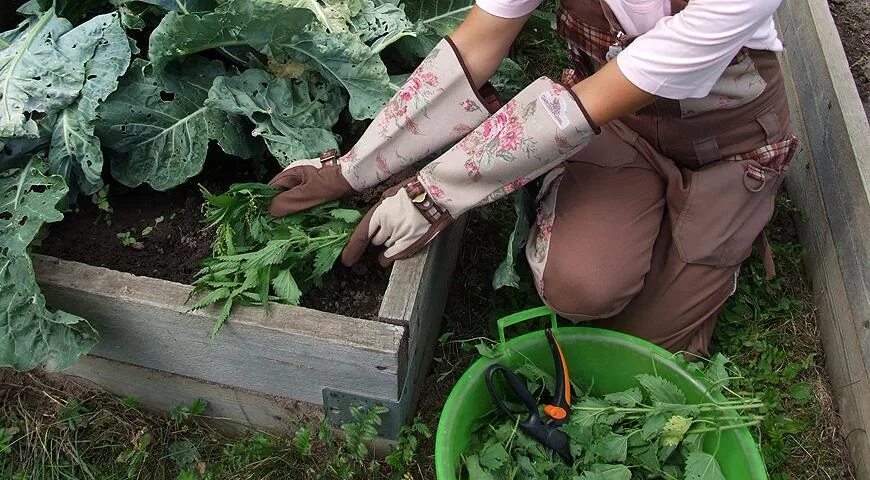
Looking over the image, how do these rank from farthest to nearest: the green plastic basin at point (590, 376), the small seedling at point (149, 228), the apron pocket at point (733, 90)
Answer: the small seedling at point (149, 228), the apron pocket at point (733, 90), the green plastic basin at point (590, 376)

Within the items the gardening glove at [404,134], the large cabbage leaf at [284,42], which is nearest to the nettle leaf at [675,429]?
the gardening glove at [404,134]

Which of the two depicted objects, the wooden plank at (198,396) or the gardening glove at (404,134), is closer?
the gardening glove at (404,134)

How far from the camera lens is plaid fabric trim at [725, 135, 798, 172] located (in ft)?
6.19

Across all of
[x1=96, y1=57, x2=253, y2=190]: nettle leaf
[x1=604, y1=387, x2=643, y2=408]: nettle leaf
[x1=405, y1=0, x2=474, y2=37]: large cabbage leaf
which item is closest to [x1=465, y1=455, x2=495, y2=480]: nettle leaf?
[x1=604, y1=387, x2=643, y2=408]: nettle leaf

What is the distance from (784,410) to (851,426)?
0.17 meters

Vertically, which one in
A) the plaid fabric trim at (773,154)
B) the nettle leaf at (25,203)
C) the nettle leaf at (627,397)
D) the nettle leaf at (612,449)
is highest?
the plaid fabric trim at (773,154)

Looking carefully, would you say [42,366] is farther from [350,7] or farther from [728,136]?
[728,136]

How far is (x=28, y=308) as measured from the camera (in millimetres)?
1628

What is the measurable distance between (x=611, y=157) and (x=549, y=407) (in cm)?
71

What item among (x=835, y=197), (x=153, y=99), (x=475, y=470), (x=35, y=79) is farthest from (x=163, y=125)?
(x=835, y=197)

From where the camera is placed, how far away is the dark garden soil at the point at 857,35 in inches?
97.1

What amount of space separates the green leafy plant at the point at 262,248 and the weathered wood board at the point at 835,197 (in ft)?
4.53

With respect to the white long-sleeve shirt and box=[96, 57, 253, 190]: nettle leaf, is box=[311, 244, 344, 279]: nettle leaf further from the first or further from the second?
the white long-sleeve shirt

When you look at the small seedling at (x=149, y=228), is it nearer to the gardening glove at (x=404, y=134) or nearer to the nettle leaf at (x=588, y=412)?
the gardening glove at (x=404, y=134)
